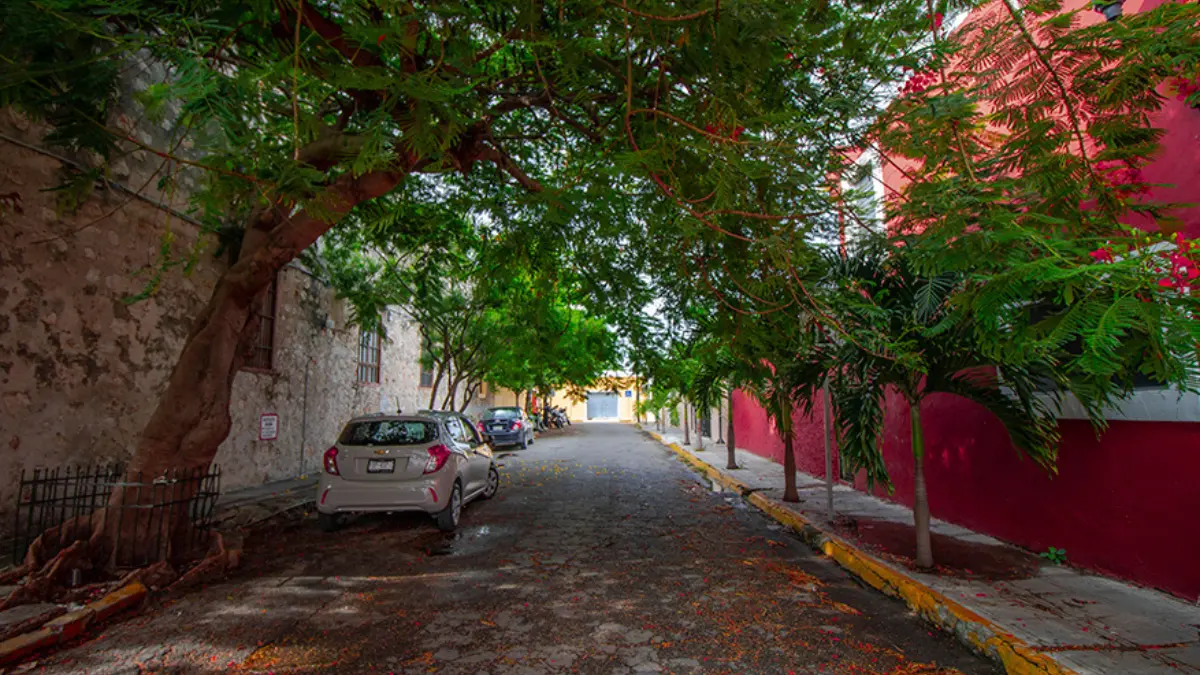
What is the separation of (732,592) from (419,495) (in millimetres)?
4159

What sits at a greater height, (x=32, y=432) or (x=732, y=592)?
(x=32, y=432)

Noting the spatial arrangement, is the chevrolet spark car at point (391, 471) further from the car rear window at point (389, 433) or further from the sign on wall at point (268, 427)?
the sign on wall at point (268, 427)

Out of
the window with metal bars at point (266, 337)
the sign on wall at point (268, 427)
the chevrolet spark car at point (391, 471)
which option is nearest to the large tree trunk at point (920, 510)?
the chevrolet spark car at point (391, 471)

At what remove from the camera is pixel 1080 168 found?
3.36m

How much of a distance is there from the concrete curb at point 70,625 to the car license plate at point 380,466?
8.51ft

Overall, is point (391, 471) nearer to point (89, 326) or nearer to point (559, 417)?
point (89, 326)

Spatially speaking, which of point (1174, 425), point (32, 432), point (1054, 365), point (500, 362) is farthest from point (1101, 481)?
point (500, 362)

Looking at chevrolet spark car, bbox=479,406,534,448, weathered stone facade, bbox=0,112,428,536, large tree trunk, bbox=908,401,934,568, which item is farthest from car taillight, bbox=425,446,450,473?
chevrolet spark car, bbox=479,406,534,448

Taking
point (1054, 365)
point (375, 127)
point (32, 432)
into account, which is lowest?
point (32, 432)

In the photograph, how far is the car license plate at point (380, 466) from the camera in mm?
7324

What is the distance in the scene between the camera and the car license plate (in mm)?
7324

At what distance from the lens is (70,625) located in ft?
13.6

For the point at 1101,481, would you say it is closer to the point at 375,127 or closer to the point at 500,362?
the point at 375,127

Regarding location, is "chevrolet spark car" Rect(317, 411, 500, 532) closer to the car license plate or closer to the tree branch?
the car license plate
